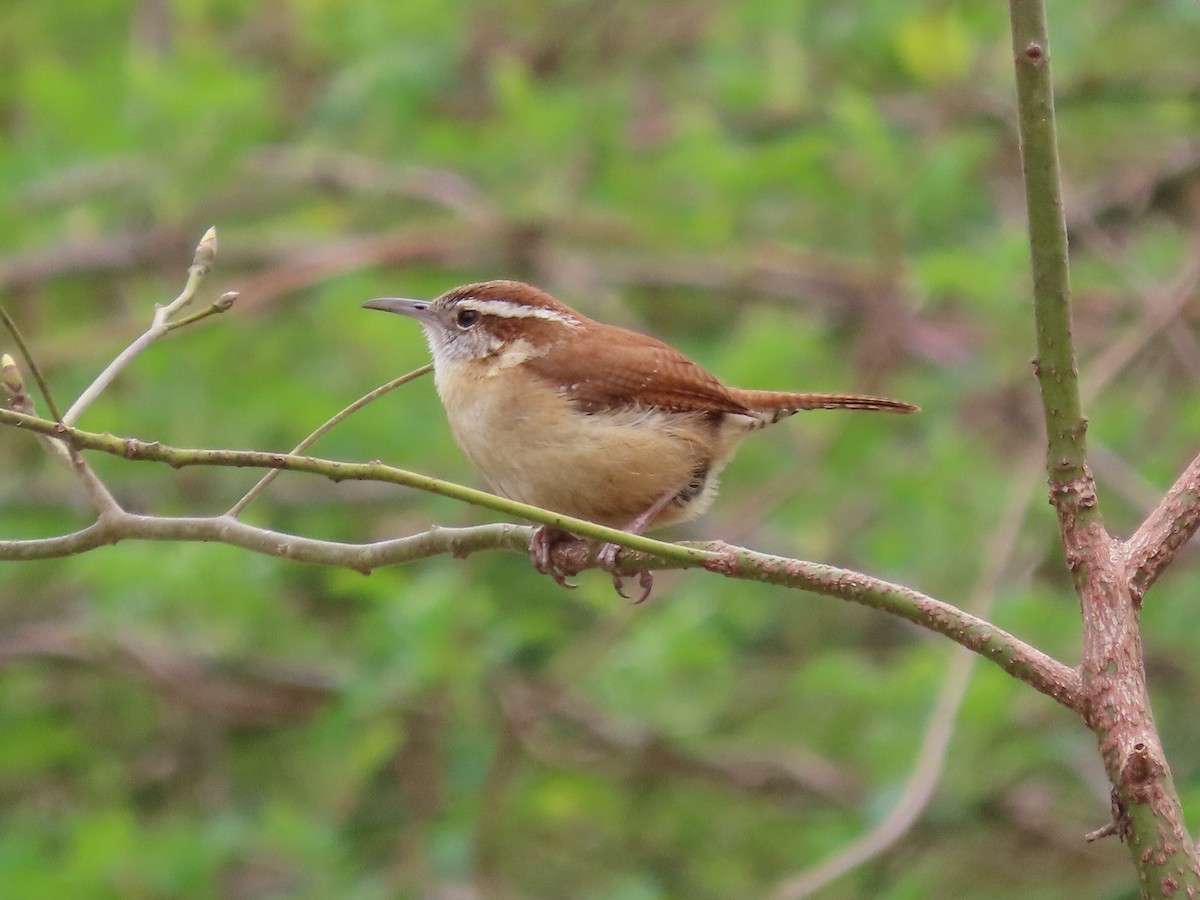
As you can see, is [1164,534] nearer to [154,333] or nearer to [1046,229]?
[1046,229]

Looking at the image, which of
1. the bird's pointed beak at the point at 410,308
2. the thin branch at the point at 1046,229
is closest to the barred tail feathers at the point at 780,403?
the bird's pointed beak at the point at 410,308

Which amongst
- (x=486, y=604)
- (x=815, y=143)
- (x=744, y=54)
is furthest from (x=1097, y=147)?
(x=486, y=604)

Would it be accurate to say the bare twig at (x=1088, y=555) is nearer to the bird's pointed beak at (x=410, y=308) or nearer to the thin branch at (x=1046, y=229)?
the thin branch at (x=1046, y=229)

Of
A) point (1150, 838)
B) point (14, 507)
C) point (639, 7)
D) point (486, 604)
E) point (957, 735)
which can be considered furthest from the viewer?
point (639, 7)

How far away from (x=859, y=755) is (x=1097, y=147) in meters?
3.09

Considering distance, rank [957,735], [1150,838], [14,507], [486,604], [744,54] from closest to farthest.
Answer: [1150,838]
[957,735]
[486,604]
[14,507]
[744,54]

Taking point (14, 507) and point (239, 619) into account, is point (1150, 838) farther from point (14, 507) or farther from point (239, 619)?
point (14, 507)

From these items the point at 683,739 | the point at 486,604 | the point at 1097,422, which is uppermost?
the point at 1097,422

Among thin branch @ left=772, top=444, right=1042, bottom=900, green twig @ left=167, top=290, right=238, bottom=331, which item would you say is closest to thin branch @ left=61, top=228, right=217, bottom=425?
green twig @ left=167, top=290, right=238, bottom=331

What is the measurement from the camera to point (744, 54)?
6859mm

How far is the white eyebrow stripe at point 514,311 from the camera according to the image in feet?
13.1

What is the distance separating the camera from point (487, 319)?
4000 millimetres

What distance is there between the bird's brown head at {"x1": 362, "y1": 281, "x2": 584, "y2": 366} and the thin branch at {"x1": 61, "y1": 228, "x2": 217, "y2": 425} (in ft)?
4.25

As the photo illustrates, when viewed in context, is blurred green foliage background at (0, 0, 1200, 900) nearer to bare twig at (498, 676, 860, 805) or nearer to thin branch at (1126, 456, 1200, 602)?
bare twig at (498, 676, 860, 805)
